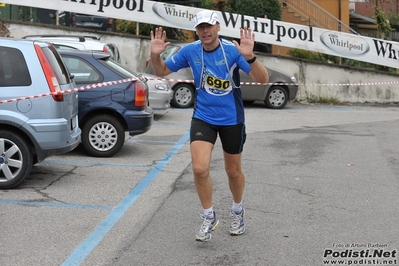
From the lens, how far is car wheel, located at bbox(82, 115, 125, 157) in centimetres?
1102

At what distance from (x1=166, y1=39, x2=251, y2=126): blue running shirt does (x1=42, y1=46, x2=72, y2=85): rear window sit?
8.86ft

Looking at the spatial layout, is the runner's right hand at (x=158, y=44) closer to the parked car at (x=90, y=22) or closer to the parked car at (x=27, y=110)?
the parked car at (x=27, y=110)

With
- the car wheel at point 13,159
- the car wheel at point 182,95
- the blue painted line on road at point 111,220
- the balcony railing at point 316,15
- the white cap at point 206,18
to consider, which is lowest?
the blue painted line on road at point 111,220

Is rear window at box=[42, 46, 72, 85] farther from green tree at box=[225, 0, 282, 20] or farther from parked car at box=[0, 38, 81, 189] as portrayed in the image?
green tree at box=[225, 0, 282, 20]

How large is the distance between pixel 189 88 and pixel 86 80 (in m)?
7.75

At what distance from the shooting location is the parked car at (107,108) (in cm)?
1100

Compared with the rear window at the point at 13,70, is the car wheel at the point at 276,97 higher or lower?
lower

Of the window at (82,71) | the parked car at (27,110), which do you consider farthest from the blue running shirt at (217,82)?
the window at (82,71)

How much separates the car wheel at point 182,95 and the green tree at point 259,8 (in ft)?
24.6

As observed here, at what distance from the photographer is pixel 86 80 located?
11156 mm

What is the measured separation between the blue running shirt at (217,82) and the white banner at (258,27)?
15.2 m

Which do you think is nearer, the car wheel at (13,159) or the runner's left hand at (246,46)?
the runner's left hand at (246,46)

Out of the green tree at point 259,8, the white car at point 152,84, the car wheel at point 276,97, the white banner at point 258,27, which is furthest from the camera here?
the green tree at point 259,8

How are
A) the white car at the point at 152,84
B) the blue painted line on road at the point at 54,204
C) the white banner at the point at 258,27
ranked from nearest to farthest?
the blue painted line on road at the point at 54,204 → the white car at the point at 152,84 → the white banner at the point at 258,27
